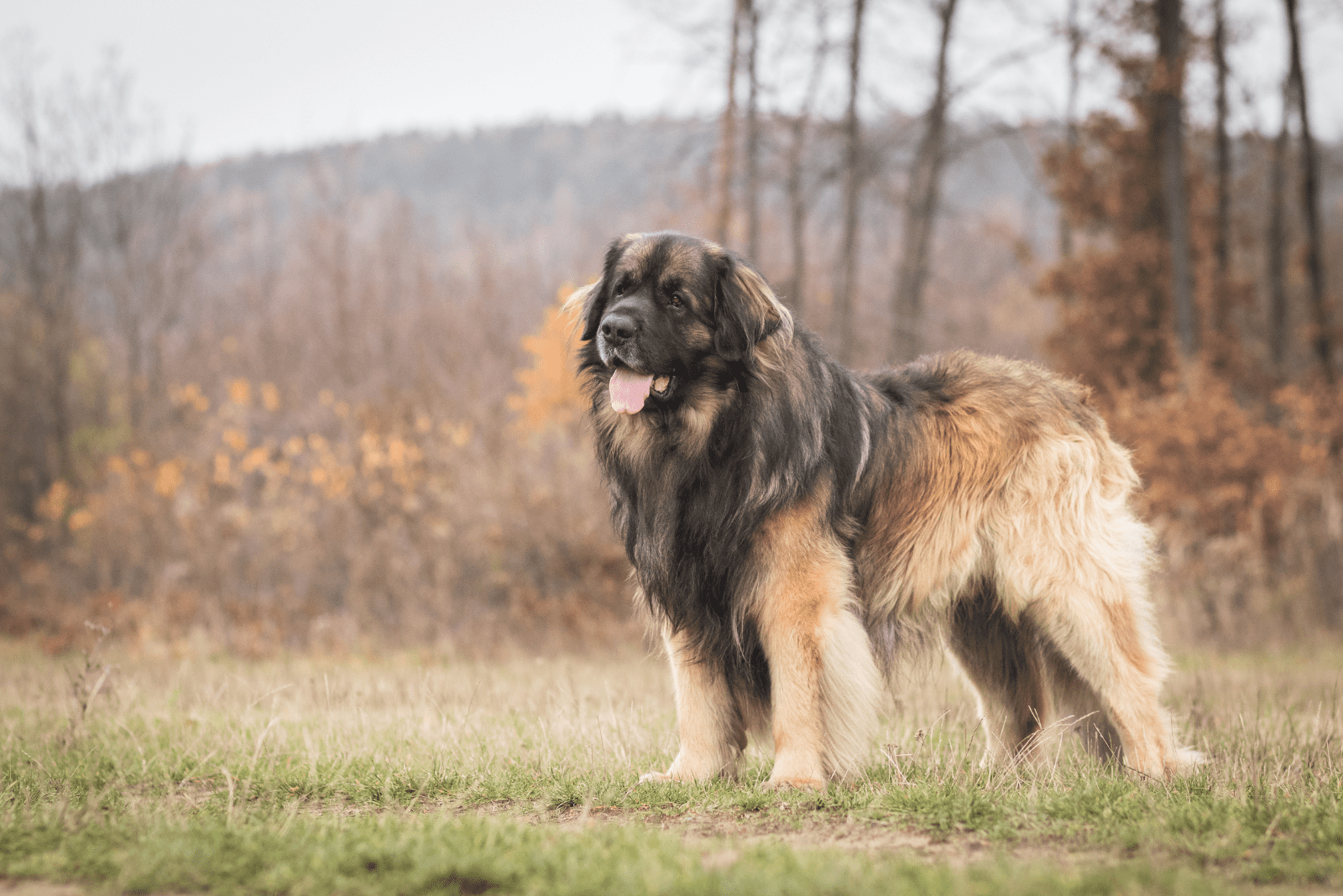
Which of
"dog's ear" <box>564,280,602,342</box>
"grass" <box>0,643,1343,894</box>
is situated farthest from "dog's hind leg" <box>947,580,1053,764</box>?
"dog's ear" <box>564,280,602,342</box>

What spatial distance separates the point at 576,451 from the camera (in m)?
12.2

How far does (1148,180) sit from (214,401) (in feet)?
70.4

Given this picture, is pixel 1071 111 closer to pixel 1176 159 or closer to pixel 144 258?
pixel 1176 159

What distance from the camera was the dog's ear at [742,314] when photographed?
406cm

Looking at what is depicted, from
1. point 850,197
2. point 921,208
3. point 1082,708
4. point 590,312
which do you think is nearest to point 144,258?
point 850,197

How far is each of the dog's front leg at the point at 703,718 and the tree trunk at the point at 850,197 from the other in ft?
40.4

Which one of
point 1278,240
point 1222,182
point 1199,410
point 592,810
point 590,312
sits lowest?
point 592,810

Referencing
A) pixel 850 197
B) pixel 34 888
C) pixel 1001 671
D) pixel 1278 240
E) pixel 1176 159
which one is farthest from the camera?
pixel 1278 240

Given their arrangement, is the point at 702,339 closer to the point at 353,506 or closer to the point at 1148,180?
the point at 353,506

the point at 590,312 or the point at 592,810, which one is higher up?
the point at 590,312

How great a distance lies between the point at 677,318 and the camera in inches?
160

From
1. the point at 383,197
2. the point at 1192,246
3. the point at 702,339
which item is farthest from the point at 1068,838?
the point at 383,197

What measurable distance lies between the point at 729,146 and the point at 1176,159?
7039 mm

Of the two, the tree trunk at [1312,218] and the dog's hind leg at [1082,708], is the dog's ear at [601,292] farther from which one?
the tree trunk at [1312,218]
